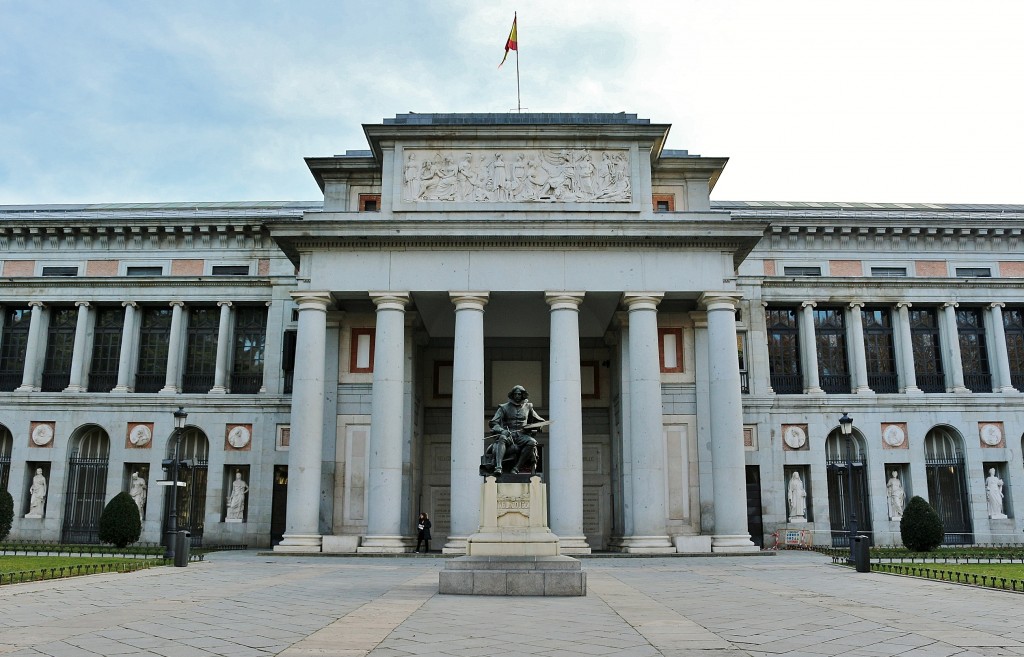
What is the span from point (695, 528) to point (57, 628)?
28.4m

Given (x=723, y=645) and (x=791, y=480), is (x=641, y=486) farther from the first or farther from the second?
(x=723, y=645)

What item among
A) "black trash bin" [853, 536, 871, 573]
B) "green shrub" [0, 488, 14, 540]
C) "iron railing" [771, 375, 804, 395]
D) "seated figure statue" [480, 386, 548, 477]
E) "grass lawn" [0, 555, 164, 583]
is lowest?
"grass lawn" [0, 555, 164, 583]

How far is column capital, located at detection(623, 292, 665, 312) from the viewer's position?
35094mm

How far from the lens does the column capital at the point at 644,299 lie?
35094 millimetres

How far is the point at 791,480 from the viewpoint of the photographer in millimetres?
43000

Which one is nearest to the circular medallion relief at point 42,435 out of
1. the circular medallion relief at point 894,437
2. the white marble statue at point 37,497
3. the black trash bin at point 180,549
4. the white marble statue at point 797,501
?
the white marble statue at point 37,497

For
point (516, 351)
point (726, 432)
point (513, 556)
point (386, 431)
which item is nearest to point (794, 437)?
point (726, 432)

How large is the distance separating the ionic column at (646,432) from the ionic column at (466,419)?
6.24 metres

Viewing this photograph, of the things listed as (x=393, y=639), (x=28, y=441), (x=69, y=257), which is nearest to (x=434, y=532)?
(x=28, y=441)

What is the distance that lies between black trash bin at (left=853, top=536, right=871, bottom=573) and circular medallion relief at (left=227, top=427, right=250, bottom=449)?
29.9 meters

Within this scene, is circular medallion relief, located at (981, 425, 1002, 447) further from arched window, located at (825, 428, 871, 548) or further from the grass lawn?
the grass lawn

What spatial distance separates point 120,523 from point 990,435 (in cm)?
4215

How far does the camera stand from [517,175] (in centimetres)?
3666

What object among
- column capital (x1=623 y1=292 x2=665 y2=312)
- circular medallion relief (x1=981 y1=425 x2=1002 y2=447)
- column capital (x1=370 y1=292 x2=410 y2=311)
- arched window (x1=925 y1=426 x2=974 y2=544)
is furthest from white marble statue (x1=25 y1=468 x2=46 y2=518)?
circular medallion relief (x1=981 y1=425 x2=1002 y2=447)
